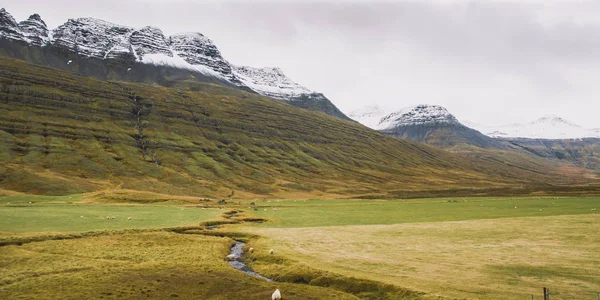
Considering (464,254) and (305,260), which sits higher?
(464,254)

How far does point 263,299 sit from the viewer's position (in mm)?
26797

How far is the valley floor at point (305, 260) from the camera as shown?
27.7m

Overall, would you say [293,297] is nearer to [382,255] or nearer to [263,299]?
[263,299]

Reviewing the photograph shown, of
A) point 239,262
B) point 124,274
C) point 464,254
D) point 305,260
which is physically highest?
point 464,254

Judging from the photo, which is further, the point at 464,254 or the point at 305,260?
the point at 464,254

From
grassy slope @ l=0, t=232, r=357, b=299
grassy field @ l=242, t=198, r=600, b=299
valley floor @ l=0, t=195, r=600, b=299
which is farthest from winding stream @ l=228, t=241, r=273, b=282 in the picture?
grassy slope @ l=0, t=232, r=357, b=299

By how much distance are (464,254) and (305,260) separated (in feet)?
53.8

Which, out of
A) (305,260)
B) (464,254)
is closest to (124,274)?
(305,260)

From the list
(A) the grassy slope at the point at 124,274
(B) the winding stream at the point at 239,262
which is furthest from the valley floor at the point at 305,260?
(B) the winding stream at the point at 239,262

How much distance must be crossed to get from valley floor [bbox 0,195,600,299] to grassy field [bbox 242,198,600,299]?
0.11m

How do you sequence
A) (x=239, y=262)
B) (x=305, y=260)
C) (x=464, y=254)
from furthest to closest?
(x=239, y=262) → (x=464, y=254) → (x=305, y=260)

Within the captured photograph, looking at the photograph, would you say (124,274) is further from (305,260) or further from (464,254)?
(464,254)

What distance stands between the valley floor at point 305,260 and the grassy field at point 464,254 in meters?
0.11

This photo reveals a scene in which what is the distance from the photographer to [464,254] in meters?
38.8
